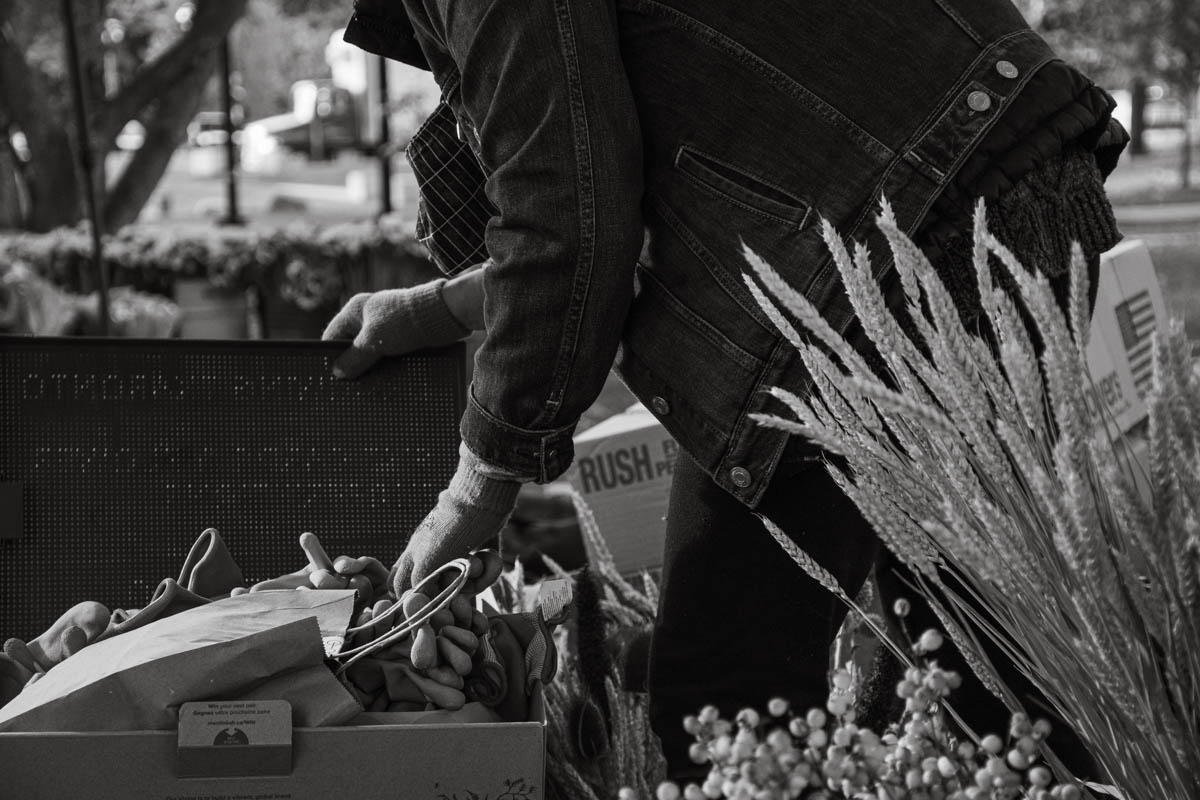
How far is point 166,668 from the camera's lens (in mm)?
1104

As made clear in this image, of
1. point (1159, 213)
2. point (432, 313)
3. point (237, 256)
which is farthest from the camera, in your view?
point (1159, 213)

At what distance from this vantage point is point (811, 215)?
1263mm

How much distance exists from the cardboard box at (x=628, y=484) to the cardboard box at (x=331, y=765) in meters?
1.29

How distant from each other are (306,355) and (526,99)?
2.15 ft

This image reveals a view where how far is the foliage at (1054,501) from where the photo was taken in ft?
2.23

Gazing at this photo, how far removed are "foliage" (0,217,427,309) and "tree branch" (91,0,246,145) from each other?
94cm

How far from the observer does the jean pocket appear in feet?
4.15

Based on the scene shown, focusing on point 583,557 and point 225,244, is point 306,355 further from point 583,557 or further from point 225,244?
point 225,244

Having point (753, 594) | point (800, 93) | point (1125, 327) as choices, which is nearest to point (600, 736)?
point (753, 594)

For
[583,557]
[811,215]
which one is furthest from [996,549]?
[583,557]

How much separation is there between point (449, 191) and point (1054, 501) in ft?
3.30

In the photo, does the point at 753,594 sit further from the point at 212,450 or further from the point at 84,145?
the point at 84,145

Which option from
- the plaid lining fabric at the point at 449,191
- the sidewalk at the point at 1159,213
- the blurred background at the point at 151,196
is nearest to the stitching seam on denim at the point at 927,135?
the plaid lining fabric at the point at 449,191

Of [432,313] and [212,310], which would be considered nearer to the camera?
[432,313]
